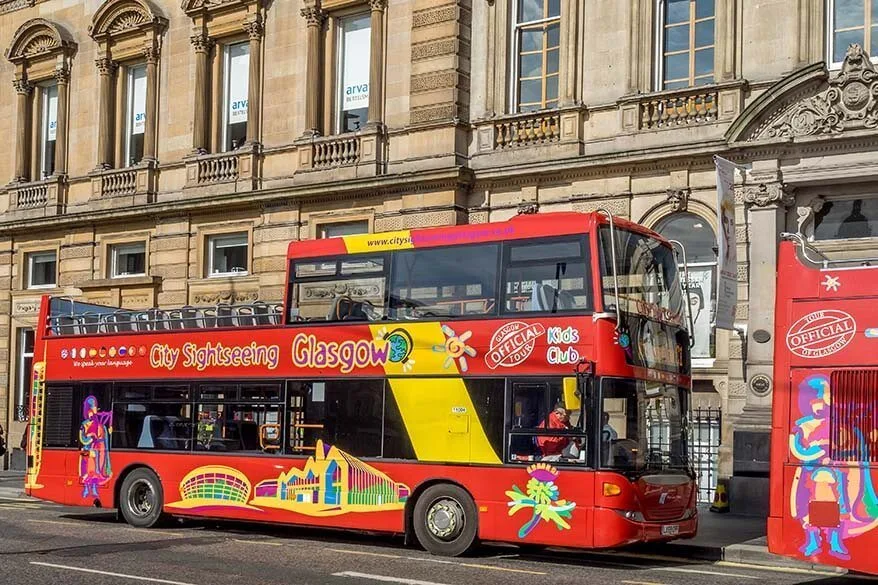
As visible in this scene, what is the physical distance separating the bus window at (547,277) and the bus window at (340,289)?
206 centimetres

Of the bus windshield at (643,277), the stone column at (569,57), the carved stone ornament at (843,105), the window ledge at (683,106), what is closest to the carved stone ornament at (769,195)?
the carved stone ornament at (843,105)

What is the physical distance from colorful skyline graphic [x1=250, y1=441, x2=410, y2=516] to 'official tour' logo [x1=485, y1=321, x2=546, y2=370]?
2195 millimetres

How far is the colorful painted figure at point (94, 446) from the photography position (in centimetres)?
2034

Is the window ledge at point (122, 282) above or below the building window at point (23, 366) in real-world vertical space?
above

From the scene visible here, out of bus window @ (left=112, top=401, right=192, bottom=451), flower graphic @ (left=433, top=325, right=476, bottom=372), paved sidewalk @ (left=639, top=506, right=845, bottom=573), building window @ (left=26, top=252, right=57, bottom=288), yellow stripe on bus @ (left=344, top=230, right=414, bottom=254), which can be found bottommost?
paved sidewalk @ (left=639, top=506, right=845, bottom=573)

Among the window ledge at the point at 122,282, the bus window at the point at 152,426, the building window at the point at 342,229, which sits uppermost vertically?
the building window at the point at 342,229

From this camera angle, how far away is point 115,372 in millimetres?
20406

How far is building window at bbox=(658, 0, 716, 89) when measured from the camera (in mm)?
23266

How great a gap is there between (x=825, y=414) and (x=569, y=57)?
44.6 ft

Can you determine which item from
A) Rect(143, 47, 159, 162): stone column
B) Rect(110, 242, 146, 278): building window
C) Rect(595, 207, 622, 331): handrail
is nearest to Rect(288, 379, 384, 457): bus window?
Rect(595, 207, 622, 331): handrail

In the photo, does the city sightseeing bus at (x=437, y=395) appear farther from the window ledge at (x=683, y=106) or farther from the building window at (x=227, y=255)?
the building window at (x=227, y=255)

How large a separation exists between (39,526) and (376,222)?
10.2 m

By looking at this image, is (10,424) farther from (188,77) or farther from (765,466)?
(765,466)

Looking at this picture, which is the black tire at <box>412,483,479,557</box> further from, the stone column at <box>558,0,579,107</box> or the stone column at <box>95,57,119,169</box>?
the stone column at <box>95,57,119,169</box>
